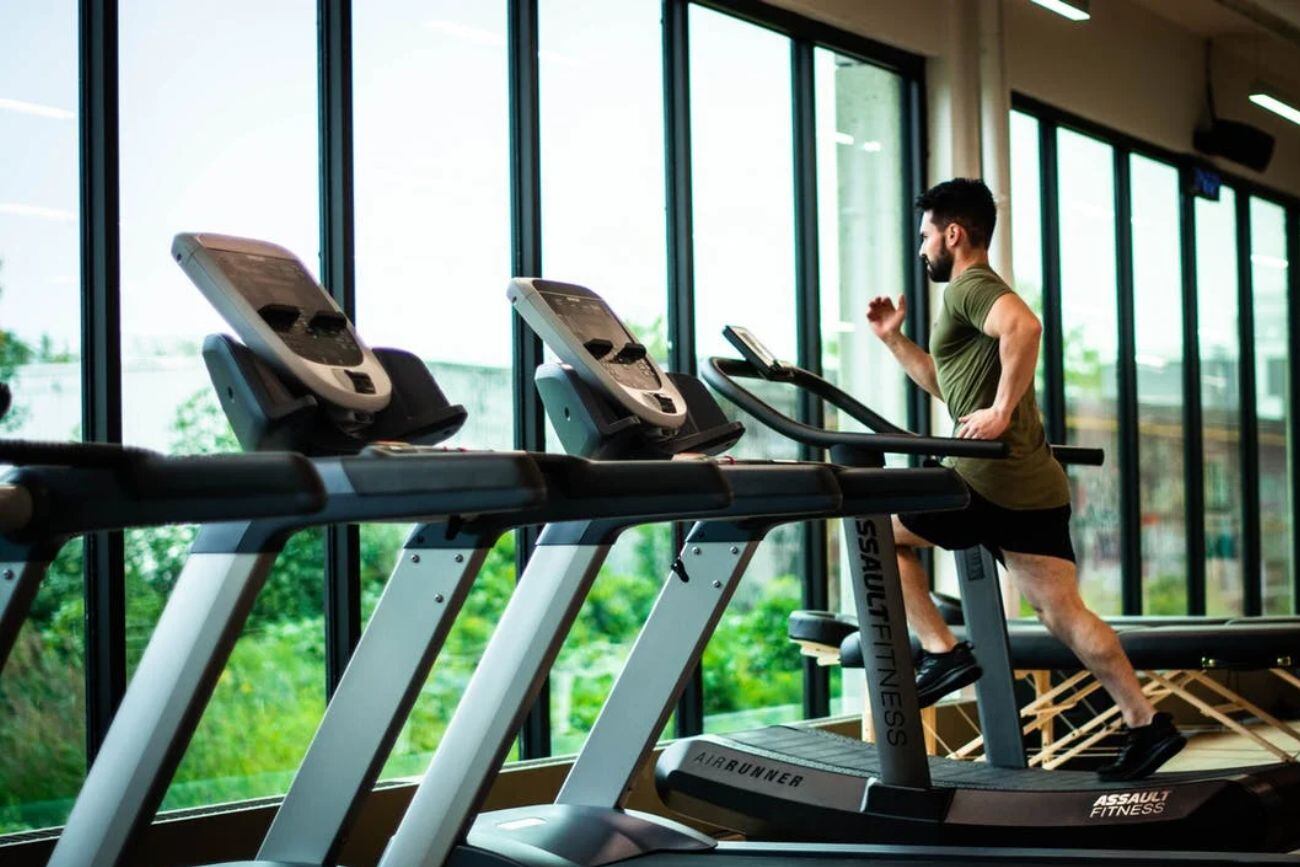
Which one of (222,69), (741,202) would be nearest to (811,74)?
(741,202)

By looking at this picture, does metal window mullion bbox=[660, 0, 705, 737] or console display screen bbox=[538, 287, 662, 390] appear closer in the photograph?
console display screen bbox=[538, 287, 662, 390]

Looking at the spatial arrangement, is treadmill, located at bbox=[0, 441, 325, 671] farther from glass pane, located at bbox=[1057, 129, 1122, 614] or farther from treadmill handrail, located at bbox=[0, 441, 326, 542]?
glass pane, located at bbox=[1057, 129, 1122, 614]

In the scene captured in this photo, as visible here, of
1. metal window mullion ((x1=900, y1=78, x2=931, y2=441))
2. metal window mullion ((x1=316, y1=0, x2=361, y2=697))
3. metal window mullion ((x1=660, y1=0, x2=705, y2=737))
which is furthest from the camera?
metal window mullion ((x1=900, y1=78, x2=931, y2=441))

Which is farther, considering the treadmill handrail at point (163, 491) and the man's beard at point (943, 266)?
the man's beard at point (943, 266)

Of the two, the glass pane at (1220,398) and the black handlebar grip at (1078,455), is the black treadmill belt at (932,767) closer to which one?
the black handlebar grip at (1078,455)

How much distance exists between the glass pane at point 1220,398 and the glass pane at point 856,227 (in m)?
2.77

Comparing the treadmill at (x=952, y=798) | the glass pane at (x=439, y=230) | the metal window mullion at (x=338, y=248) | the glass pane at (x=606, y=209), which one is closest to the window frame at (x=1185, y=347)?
the glass pane at (x=606, y=209)

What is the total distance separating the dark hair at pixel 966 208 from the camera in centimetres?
421

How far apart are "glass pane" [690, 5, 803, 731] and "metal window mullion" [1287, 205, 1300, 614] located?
4.80 meters

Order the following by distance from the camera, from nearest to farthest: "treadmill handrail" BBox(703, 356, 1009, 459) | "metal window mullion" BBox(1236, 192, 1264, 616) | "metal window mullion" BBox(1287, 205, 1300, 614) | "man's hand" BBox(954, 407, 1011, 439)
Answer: "treadmill handrail" BBox(703, 356, 1009, 459)
"man's hand" BBox(954, 407, 1011, 439)
"metal window mullion" BBox(1236, 192, 1264, 616)
"metal window mullion" BBox(1287, 205, 1300, 614)

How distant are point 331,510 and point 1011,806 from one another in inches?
80.4

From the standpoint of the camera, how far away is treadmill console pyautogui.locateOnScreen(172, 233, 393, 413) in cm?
267

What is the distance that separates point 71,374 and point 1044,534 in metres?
2.31

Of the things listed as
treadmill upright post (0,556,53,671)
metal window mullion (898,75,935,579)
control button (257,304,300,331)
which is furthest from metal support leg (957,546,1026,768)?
treadmill upright post (0,556,53,671)
